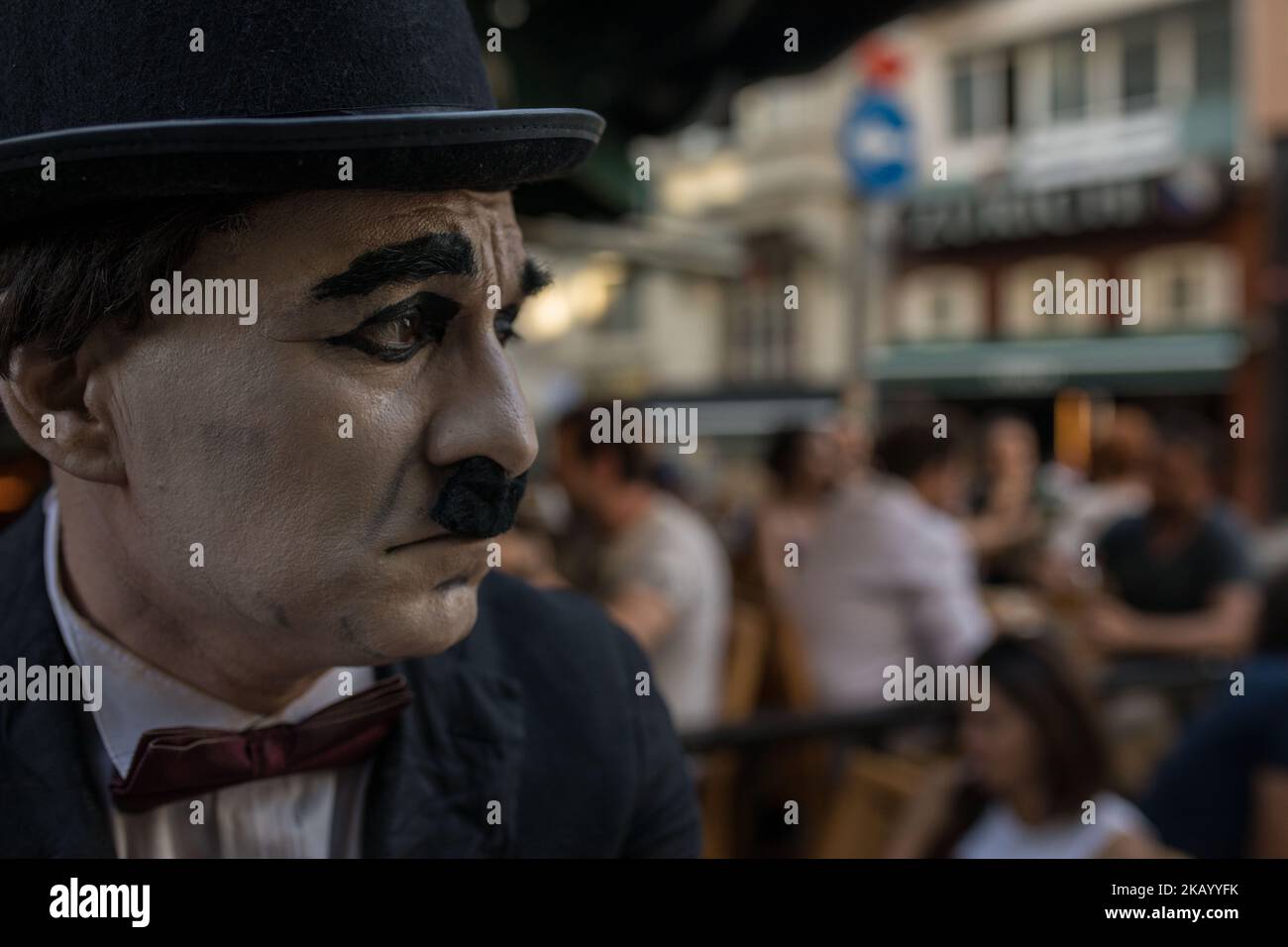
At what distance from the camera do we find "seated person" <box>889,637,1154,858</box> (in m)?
2.27

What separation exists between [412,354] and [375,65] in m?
0.21

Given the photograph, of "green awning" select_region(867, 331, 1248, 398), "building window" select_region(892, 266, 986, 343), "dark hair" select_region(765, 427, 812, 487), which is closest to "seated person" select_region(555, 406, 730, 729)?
"dark hair" select_region(765, 427, 812, 487)

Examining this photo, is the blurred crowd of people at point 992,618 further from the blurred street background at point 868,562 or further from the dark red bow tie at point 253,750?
the dark red bow tie at point 253,750

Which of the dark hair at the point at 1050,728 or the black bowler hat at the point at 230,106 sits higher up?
the black bowler hat at the point at 230,106

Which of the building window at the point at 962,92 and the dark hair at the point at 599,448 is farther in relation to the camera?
the building window at the point at 962,92

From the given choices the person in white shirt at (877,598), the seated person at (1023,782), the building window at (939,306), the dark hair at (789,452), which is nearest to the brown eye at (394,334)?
the seated person at (1023,782)

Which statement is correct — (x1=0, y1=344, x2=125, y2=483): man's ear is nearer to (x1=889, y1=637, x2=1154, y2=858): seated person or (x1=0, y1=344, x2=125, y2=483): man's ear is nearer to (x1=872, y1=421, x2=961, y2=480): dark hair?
(x1=889, y1=637, x2=1154, y2=858): seated person

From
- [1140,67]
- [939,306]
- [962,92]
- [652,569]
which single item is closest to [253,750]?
[652,569]

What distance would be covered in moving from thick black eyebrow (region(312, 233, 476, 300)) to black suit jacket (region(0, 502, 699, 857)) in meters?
0.43

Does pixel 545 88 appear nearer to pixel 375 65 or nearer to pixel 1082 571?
pixel 375 65

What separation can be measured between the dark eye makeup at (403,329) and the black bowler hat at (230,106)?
0.09 metres

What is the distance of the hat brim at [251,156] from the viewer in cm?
80

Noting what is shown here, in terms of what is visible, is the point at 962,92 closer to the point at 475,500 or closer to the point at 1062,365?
the point at 1062,365
